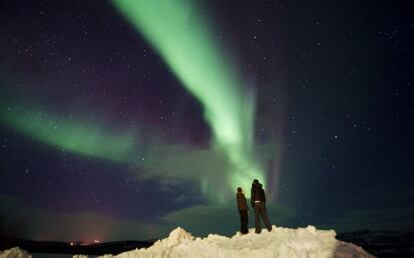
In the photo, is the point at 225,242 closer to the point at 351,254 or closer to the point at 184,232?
the point at 184,232

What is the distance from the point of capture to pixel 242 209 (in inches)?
565

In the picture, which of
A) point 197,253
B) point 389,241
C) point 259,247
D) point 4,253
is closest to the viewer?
point 259,247

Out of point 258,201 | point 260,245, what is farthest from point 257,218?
point 260,245

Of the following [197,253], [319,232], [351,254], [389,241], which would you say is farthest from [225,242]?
[389,241]

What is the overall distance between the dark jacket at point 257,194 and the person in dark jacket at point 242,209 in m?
0.94

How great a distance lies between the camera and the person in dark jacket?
1383 cm

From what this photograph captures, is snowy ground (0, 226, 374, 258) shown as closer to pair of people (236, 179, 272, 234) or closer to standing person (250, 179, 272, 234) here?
pair of people (236, 179, 272, 234)

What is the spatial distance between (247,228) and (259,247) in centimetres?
256

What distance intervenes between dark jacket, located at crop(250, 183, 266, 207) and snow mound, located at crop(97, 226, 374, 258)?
1.34m

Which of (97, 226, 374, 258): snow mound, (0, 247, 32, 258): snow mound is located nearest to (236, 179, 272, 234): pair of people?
(97, 226, 374, 258): snow mound

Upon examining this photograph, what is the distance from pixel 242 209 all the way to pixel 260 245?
9.73 ft

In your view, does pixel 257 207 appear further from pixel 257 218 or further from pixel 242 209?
pixel 242 209

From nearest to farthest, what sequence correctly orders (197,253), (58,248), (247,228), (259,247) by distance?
(259,247)
(197,253)
(247,228)
(58,248)

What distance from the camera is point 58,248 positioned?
1967 inches
